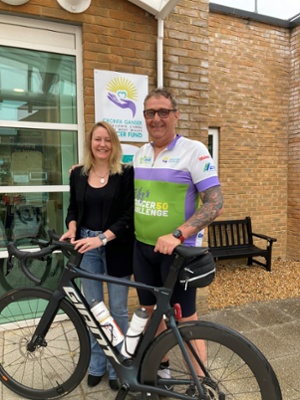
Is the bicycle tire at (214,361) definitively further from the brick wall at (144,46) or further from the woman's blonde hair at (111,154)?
the brick wall at (144,46)

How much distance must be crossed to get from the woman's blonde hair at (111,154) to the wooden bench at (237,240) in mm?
3681

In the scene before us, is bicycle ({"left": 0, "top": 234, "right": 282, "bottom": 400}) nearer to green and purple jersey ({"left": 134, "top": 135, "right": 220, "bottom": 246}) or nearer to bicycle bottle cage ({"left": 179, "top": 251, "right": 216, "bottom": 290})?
bicycle bottle cage ({"left": 179, "top": 251, "right": 216, "bottom": 290})

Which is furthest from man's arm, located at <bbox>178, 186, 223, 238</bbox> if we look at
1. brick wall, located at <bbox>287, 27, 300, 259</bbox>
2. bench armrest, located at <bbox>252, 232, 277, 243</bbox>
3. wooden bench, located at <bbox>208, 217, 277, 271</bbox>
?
brick wall, located at <bbox>287, 27, 300, 259</bbox>

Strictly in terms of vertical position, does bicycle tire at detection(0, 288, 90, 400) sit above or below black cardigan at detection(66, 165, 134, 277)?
Result: below

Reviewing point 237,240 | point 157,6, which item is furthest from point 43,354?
point 237,240

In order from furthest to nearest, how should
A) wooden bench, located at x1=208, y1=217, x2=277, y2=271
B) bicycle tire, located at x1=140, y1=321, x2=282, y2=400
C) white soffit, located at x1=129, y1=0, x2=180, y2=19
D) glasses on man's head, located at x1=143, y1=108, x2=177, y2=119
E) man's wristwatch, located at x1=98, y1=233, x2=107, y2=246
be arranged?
wooden bench, located at x1=208, y1=217, x2=277, y2=271 → white soffit, located at x1=129, y1=0, x2=180, y2=19 → man's wristwatch, located at x1=98, y1=233, x2=107, y2=246 → glasses on man's head, located at x1=143, y1=108, x2=177, y2=119 → bicycle tire, located at x1=140, y1=321, x2=282, y2=400

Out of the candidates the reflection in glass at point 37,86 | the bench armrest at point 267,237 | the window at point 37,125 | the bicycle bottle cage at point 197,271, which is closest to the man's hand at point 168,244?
the bicycle bottle cage at point 197,271

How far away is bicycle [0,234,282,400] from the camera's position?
1.70 m

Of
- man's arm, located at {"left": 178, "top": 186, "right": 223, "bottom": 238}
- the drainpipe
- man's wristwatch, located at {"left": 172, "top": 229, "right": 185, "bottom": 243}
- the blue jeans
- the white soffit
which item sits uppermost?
the white soffit

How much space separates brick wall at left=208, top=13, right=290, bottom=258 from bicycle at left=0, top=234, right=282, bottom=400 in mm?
4138

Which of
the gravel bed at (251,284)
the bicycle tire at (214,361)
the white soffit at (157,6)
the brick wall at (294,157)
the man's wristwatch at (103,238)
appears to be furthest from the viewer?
the brick wall at (294,157)

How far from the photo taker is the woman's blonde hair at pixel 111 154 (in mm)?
2135

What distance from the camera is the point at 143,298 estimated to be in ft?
6.93

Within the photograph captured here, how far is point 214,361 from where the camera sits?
1849 mm
